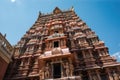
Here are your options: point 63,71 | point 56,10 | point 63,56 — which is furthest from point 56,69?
point 56,10

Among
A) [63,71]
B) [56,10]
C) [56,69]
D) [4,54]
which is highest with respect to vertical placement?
[56,10]

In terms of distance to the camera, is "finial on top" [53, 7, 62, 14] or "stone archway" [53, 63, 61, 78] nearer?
"stone archway" [53, 63, 61, 78]

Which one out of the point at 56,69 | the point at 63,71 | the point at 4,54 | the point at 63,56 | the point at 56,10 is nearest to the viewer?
the point at 63,71

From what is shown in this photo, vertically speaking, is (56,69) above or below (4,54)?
below

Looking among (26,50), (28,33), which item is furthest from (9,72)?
(28,33)

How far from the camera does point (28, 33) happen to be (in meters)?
30.3

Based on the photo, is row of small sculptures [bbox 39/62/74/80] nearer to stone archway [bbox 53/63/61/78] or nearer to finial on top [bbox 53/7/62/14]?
stone archway [bbox 53/63/61/78]

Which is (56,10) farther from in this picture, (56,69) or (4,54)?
(56,69)

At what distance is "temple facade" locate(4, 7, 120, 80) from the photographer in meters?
18.9

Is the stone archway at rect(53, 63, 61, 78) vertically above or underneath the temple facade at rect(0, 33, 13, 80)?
underneath

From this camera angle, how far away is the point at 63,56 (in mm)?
19516

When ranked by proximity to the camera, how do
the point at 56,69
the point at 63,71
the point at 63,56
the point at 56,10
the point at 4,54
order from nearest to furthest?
the point at 63,71
the point at 63,56
the point at 56,69
the point at 4,54
the point at 56,10

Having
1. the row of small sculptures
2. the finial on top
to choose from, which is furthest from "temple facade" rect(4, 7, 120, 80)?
the finial on top

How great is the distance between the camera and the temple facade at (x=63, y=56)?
18.9 meters
